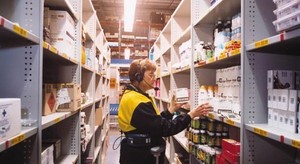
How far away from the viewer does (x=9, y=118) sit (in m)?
1.18

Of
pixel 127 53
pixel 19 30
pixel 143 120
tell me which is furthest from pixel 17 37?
pixel 127 53

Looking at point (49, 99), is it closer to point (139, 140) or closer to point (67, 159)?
point (67, 159)

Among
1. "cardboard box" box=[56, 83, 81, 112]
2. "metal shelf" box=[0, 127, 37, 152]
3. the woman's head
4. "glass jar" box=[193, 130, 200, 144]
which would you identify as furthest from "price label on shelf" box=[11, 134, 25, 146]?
"glass jar" box=[193, 130, 200, 144]

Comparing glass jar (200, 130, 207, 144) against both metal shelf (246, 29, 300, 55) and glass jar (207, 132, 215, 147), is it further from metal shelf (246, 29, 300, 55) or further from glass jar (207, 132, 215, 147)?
metal shelf (246, 29, 300, 55)

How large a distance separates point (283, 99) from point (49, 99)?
1670mm

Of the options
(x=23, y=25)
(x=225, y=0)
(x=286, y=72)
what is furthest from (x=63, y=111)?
(x=286, y=72)

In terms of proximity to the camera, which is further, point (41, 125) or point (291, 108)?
point (41, 125)

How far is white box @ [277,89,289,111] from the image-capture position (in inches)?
51.6

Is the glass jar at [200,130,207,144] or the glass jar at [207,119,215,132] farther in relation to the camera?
the glass jar at [200,130,207,144]

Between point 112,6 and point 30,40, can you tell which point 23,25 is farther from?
point 112,6

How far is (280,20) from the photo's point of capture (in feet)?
3.98

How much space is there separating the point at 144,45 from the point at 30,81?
923cm

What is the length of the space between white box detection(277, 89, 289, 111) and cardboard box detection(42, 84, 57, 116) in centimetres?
162

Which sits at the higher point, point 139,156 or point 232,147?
point 232,147
